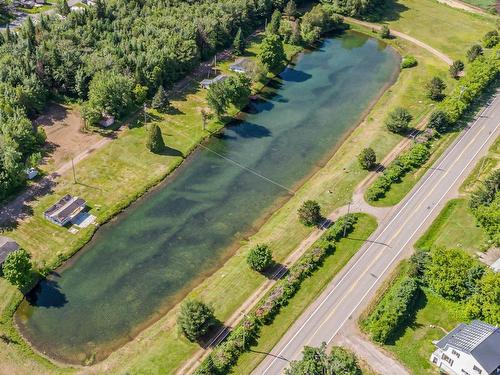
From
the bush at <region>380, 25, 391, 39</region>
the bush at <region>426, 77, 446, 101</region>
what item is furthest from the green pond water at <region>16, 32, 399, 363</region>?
the bush at <region>380, 25, 391, 39</region>

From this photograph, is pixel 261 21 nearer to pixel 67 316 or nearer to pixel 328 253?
pixel 328 253

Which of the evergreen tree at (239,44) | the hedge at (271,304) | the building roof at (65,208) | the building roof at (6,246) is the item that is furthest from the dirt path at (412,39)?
the building roof at (6,246)

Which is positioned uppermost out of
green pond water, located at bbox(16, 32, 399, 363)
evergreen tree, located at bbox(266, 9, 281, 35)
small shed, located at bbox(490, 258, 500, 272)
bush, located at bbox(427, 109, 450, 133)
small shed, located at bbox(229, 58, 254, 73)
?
evergreen tree, located at bbox(266, 9, 281, 35)

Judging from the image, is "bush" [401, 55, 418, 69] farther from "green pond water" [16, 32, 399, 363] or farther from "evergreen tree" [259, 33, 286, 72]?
"evergreen tree" [259, 33, 286, 72]

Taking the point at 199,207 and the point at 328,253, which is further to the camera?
the point at 199,207

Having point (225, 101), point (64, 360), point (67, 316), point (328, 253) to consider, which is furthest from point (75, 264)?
point (225, 101)

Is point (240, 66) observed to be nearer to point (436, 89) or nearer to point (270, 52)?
point (270, 52)

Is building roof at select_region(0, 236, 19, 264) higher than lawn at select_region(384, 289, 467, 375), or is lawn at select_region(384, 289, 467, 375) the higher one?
lawn at select_region(384, 289, 467, 375)
